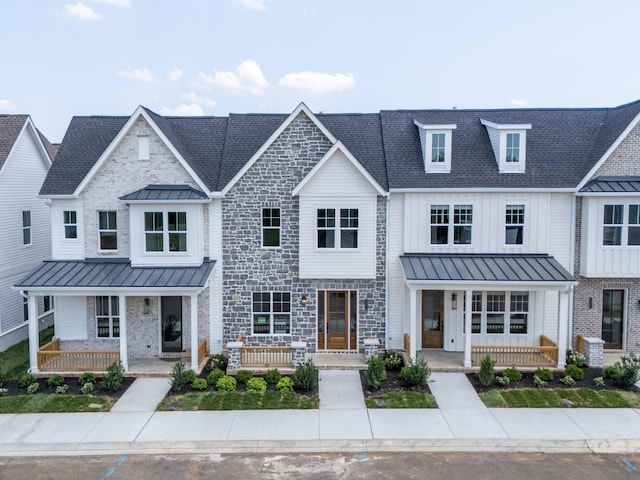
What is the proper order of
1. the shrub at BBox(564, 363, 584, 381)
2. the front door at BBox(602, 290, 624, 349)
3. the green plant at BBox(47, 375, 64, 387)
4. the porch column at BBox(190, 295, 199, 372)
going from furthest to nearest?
the front door at BBox(602, 290, 624, 349), the porch column at BBox(190, 295, 199, 372), the shrub at BBox(564, 363, 584, 381), the green plant at BBox(47, 375, 64, 387)

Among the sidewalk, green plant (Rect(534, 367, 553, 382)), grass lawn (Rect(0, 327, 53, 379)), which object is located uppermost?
green plant (Rect(534, 367, 553, 382))

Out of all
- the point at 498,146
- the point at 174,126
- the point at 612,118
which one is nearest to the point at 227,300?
the point at 174,126

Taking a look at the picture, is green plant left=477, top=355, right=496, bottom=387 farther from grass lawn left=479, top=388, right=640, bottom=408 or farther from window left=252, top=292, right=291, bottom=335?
A: window left=252, top=292, right=291, bottom=335

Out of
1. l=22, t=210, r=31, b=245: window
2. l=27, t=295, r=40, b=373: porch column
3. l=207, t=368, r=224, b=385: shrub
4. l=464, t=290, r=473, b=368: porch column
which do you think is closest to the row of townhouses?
l=464, t=290, r=473, b=368: porch column

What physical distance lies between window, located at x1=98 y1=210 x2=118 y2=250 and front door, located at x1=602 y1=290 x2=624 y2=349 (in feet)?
59.4

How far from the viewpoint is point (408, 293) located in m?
19.8

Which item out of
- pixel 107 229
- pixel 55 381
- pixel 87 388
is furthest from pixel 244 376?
pixel 107 229

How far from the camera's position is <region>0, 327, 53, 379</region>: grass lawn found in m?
18.7

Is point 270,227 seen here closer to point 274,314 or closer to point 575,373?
point 274,314

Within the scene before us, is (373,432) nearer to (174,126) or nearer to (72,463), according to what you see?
(72,463)

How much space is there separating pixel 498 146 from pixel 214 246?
36.4 ft

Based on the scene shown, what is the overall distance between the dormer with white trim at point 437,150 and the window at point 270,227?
19.1 ft

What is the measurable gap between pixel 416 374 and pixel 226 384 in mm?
5784

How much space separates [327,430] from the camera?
45.4 ft
